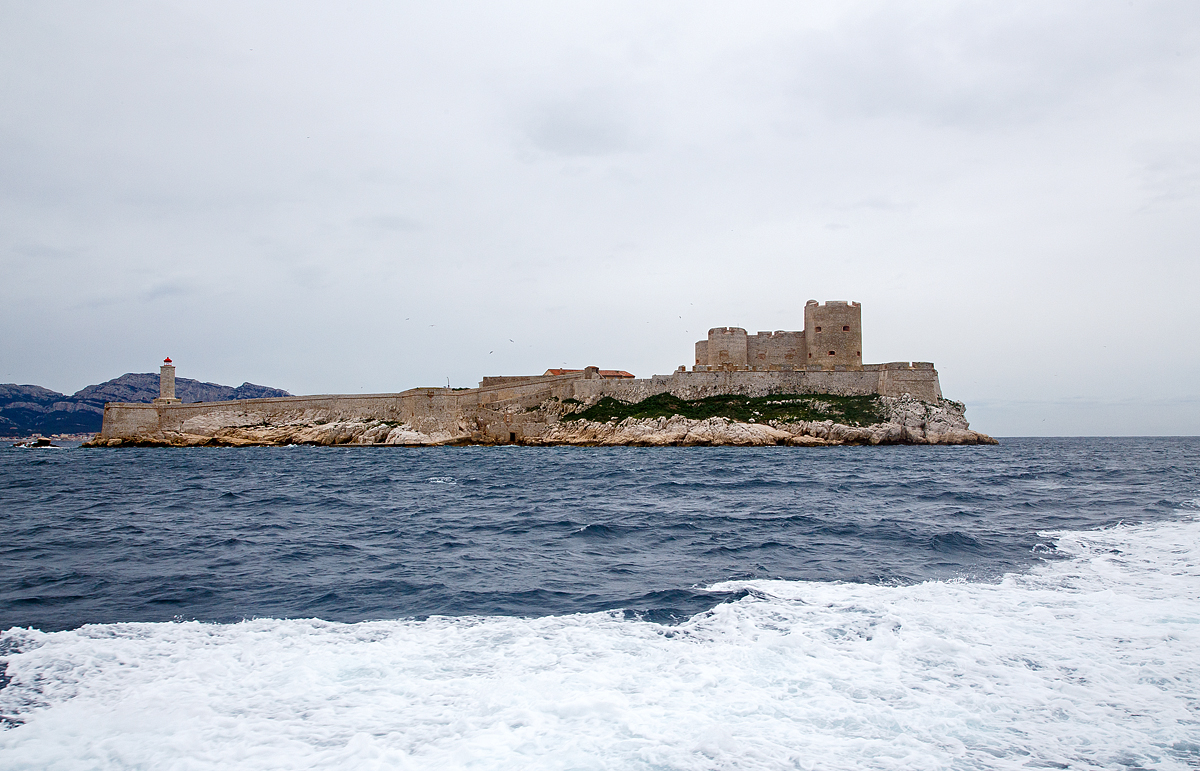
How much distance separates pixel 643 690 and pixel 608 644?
0.93m

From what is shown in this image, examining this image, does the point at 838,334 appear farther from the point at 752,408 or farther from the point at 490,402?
the point at 490,402

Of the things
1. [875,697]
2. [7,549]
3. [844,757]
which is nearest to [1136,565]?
[875,697]

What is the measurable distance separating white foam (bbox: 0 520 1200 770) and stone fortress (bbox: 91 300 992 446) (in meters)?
41.9

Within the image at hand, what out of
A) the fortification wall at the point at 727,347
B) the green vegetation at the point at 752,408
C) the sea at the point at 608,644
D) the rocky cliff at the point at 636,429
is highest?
the fortification wall at the point at 727,347

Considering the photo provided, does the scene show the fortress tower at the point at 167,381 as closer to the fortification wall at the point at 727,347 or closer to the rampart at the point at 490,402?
the rampart at the point at 490,402

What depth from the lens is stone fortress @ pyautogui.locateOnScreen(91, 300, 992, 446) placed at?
47.8 m

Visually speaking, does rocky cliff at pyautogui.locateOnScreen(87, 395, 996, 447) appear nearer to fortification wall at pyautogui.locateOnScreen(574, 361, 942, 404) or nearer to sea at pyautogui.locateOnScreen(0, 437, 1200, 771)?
fortification wall at pyautogui.locateOnScreen(574, 361, 942, 404)

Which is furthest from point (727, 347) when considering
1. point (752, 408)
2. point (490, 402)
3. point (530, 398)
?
point (490, 402)

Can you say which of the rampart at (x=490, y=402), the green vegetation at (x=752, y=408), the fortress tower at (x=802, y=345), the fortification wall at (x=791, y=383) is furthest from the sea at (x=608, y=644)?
the fortress tower at (x=802, y=345)

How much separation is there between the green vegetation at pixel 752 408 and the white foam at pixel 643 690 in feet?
126

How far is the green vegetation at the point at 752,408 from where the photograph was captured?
145 ft

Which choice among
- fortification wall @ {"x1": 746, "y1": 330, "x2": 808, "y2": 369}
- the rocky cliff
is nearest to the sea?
the rocky cliff

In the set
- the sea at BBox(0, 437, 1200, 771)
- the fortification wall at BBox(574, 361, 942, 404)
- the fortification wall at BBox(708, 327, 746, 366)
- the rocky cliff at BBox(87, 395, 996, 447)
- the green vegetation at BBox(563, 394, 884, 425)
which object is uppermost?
the fortification wall at BBox(708, 327, 746, 366)

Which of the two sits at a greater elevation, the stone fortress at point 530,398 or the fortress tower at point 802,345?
the fortress tower at point 802,345
